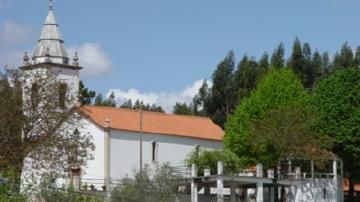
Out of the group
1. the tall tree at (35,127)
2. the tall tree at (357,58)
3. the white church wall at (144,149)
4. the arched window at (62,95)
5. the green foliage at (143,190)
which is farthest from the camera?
the tall tree at (357,58)

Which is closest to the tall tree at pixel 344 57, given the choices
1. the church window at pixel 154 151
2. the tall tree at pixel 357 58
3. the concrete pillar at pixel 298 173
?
the tall tree at pixel 357 58

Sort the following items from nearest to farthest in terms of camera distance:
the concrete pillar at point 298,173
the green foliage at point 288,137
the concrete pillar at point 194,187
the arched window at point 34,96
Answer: the arched window at point 34,96, the concrete pillar at point 194,187, the concrete pillar at point 298,173, the green foliage at point 288,137

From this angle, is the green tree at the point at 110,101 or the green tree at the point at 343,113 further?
the green tree at the point at 110,101

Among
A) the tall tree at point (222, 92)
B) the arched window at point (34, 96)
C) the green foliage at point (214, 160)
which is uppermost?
the tall tree at point (222, 92)

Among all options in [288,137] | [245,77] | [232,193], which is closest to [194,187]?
[232,193]

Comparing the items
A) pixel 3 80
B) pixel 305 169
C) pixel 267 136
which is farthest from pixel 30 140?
pixel 305 169

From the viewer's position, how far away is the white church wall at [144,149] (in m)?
Answer: 71.2

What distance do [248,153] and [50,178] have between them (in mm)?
39712

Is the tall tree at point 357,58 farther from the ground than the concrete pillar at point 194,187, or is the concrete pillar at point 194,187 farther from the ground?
the tall tree at point 357,58

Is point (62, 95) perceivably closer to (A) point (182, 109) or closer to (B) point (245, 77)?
(B) point (245, 77)

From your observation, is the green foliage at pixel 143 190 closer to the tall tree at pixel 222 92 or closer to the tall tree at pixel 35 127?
the tall tree at pixel 35 127

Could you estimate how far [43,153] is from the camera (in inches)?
1951

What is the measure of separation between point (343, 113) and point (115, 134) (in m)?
19.3

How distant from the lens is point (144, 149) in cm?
7362
